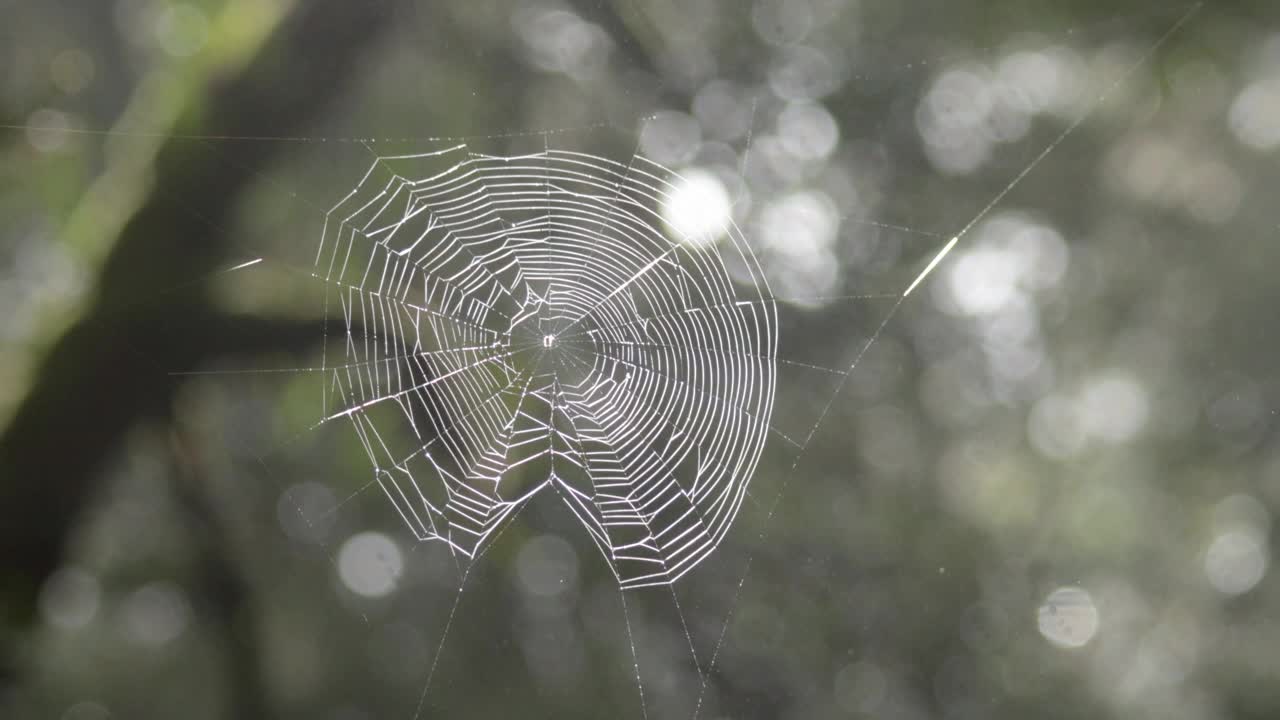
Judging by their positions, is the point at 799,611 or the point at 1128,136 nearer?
the point at 1128,136

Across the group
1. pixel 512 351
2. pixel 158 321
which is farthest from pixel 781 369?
pixel 158 321

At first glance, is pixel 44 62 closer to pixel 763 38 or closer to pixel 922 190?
pixel 763 38

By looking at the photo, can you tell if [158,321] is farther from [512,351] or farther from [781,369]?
[781,369]

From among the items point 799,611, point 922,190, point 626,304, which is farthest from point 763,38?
point 799,611
